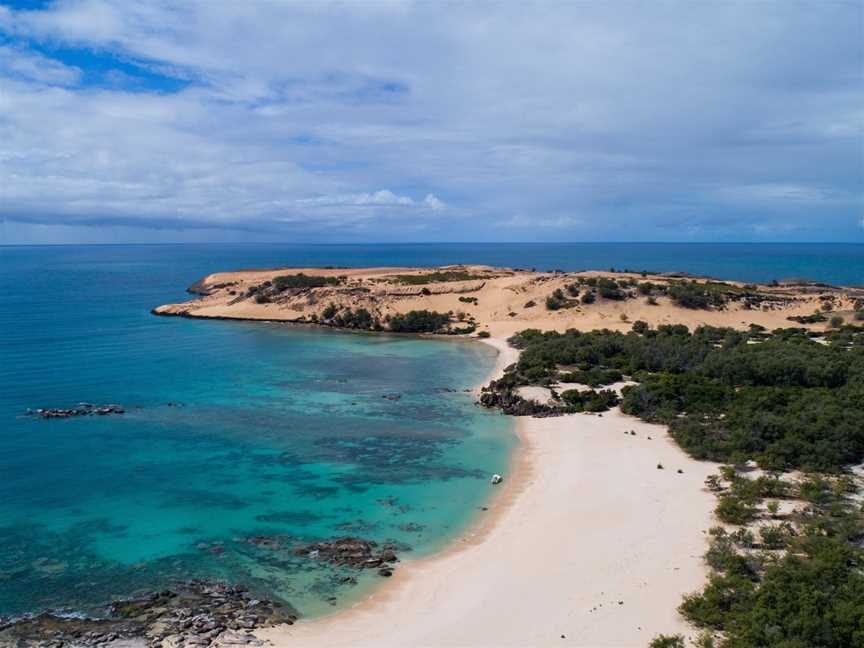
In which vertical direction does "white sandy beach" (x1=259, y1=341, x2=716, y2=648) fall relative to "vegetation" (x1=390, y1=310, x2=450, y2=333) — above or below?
below

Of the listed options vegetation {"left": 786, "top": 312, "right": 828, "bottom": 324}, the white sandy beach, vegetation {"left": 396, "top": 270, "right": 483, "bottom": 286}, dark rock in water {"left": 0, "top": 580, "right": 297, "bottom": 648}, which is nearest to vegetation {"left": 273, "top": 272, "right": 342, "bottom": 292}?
vegetation {"left": 396, "top": 270, "right": 483, "bottom": 286}

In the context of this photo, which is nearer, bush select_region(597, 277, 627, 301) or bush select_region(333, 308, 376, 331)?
bush select_region(597, 277, 627, 301)

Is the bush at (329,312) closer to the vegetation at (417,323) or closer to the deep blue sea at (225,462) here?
the vegetation at (417,323)

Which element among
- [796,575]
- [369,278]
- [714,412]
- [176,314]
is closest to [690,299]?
[714,412]

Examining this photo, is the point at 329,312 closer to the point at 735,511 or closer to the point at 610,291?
the point at 610,291

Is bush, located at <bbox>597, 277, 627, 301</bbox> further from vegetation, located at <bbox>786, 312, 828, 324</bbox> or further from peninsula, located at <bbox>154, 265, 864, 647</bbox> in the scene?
vegetation, located at <bbox>786, 312, 828, 324</bbox>

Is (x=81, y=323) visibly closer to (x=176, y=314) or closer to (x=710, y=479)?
(x=176, y=314)
